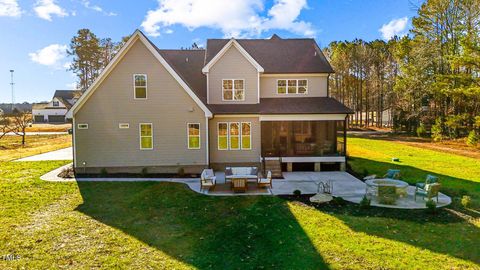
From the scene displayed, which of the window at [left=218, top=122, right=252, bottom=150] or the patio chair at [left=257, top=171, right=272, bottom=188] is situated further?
the window at [left=218, top=122, right=252, bottom=150]

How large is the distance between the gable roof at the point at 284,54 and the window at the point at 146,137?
6284 millimetres

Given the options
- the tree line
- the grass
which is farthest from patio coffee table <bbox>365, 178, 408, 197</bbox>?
the grass

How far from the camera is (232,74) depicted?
19.2 m

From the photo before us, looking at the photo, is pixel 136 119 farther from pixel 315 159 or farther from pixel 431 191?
pixel 431 191

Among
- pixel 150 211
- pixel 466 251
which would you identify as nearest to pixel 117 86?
pixel 150 211

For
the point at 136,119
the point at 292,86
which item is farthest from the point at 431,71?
the point at 136,119

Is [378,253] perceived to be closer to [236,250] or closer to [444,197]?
[236,250]

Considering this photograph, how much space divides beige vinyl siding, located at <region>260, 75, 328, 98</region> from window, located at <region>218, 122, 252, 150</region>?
125 inches

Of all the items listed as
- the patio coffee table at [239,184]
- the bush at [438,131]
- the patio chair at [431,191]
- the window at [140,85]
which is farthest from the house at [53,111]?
the patio chair at [431,191]

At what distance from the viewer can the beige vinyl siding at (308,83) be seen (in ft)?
67.8

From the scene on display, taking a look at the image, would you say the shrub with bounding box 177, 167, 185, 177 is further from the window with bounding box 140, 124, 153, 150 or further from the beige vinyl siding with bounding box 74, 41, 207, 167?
the window with bounding box 140, 124, 153, 150

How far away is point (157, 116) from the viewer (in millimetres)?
17453

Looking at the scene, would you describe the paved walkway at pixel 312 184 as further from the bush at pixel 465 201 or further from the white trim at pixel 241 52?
the white trim at pixel 241 52

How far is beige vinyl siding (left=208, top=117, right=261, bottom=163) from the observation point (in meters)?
18.7
